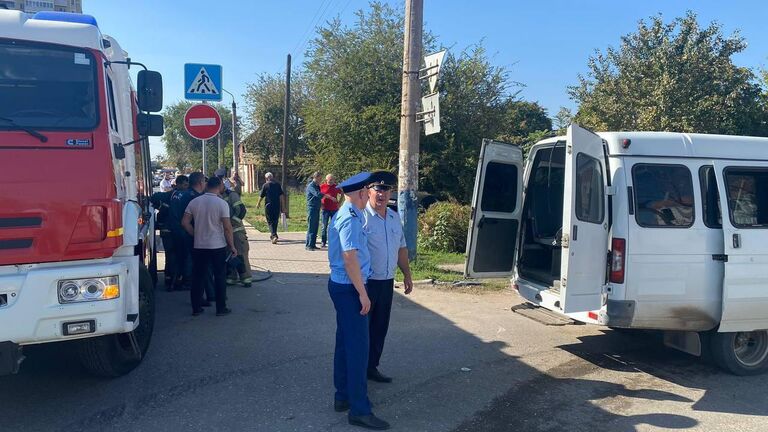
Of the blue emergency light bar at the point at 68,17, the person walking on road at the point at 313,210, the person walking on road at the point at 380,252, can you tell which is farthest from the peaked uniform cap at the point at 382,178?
the person walking on road at the point at 313,210

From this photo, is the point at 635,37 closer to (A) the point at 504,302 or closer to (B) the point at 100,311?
(A) the point at 504,302

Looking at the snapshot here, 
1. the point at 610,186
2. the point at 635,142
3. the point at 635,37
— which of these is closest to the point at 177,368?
the point at 610,186

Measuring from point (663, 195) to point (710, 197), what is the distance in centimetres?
47

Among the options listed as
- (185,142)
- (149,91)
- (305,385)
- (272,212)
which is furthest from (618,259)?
(185,142)

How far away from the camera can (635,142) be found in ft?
17.9

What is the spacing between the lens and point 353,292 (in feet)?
14.4

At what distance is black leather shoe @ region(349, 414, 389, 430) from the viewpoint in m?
4.28

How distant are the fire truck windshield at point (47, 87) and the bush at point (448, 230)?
8.94 m

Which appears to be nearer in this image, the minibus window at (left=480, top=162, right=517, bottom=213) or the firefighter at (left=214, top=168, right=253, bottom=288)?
the minibus window at (left=480, top=162, right=517, bottom=213)

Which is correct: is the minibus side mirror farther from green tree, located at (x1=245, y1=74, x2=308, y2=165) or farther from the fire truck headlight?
green tree, located at (x1=245, y1=74, x2=308, y2=165)

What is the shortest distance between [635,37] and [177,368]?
747 inches

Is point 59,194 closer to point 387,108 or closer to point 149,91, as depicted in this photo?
point 149,91

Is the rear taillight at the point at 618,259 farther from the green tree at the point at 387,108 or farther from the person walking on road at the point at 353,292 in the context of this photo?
the green tree at the point at 387,108

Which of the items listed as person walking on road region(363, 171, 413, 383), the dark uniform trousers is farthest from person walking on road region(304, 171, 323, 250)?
the dark uniform trousers
